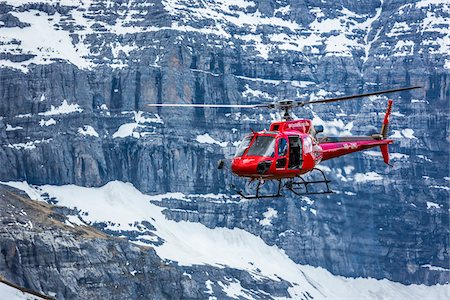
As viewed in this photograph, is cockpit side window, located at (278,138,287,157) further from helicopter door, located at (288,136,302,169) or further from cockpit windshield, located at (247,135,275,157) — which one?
helicopter door, located at (288,136,302,169)

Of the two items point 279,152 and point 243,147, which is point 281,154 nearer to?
point 279,152

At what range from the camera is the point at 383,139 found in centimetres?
17575

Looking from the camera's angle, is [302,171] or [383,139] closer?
[302,171]

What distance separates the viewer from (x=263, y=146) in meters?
154

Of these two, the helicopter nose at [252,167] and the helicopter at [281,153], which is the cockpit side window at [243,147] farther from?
the helicopter nose at [252,167]

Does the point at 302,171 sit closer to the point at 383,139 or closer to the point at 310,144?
the point at 310,144

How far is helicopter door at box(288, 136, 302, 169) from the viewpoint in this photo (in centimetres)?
15500

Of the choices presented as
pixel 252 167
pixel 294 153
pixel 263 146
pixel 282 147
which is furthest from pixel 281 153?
pixel 252 167

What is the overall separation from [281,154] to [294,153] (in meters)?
1.85

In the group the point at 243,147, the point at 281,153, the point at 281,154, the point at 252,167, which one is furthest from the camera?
the point at 243,147

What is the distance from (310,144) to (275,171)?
569cm

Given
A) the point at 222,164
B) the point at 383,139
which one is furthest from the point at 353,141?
the point at 222,164

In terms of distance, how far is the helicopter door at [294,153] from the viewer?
155 m

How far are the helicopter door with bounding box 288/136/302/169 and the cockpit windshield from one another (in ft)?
6.16
